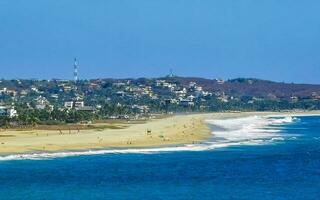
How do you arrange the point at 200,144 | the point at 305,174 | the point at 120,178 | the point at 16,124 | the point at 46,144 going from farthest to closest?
the point at 16,124 < the point at 200,144 < the point at 46,144 < the point at 305,174 < the point at 120,178

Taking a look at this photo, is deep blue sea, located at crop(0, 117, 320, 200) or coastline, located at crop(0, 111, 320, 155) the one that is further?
coastline, located at crop(0, 111, 320, 155)

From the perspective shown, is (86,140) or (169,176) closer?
(169,176)

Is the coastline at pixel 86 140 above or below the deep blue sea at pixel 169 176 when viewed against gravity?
above

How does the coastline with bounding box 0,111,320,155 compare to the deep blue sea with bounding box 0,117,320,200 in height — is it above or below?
above

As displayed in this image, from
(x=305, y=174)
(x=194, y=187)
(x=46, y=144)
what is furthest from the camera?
(x=46, y=144)

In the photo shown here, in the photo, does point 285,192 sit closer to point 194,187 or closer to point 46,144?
point 194,187

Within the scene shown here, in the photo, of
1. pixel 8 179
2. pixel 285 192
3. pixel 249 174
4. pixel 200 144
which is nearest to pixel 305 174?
pixel 249 174

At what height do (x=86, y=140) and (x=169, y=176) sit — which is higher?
(x=86, y=140)

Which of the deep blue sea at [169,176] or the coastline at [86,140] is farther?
the coastline at [86,140]
